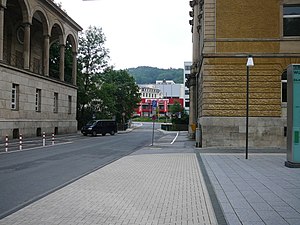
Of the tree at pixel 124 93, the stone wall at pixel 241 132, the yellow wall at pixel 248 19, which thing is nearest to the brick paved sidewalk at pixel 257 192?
the stone wall at pixel 241 132

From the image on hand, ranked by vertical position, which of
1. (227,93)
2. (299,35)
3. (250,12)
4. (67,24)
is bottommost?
(227,93)

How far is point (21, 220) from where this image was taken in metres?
6.46

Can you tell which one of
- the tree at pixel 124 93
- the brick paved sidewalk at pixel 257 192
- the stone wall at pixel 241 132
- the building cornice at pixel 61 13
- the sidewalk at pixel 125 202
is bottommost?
the sidewalk at pixel 125 202

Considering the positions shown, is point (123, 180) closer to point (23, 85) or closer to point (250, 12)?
point (250, 12)

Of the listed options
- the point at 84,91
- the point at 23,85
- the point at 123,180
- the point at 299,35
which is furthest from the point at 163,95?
the point at 123,180

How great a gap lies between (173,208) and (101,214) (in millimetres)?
1453

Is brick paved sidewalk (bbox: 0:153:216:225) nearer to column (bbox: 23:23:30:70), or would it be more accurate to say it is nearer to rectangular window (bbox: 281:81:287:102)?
rectangular window (bbox: 281:81:287:102)

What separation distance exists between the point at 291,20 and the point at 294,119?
12.6 metres

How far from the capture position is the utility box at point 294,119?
13.7 metres

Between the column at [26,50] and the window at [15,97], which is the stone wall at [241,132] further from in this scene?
the column at [26,50]

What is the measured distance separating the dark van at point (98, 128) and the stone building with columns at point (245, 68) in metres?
23.3

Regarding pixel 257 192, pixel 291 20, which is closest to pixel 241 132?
pixel 291 20

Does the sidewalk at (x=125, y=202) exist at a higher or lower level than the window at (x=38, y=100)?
lower

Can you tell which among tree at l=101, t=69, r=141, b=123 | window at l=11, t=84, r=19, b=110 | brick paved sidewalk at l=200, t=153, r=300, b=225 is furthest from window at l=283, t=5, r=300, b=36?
tree at l=101, t=69, r=141, b=123
